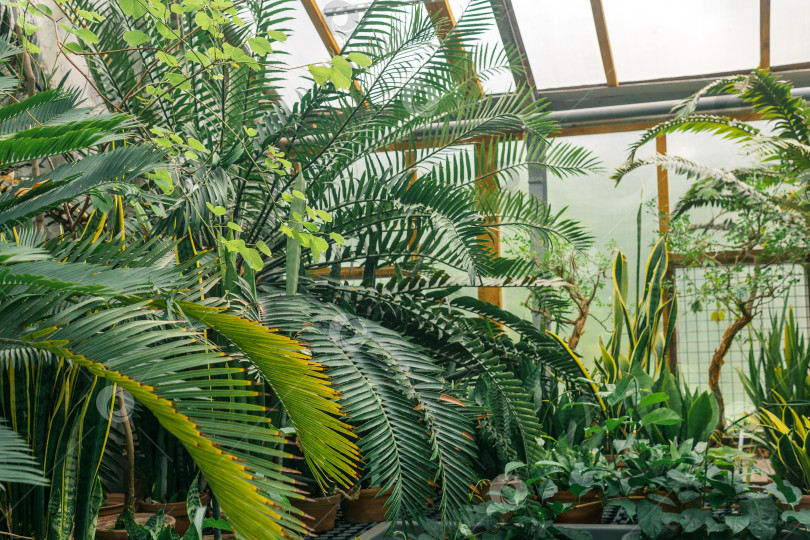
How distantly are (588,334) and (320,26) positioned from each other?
10.6 feet

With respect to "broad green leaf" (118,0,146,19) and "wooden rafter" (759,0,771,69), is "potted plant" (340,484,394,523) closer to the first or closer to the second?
"broad green leaf" (118,0,146,19)

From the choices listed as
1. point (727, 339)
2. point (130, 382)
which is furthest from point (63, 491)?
point (727, 339)

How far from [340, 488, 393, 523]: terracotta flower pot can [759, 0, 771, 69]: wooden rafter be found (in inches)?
168

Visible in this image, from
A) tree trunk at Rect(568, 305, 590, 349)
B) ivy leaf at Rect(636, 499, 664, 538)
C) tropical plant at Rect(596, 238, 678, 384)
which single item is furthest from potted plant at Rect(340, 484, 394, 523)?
tree trunk at Rect(568, 305, 590, 349)

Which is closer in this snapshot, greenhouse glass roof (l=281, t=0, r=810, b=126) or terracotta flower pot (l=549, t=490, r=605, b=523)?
terracotta flower pot (l=549, t=490, r=605, b=523)

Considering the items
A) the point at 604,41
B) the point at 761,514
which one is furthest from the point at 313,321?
the point at 604,41

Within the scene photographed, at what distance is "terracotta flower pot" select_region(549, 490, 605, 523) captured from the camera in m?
1.93

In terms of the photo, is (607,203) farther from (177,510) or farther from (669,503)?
(177,510)

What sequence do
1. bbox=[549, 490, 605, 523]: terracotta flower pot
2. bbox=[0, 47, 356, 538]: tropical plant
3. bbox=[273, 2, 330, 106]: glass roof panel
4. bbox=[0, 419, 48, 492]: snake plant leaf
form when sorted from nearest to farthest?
bbox=[0, 419, 48, 492]: snake plant leaf → bbox=[0, 47, 356, 538]: tropical plant → bbox=[549, 490, 605, 523]: terracotta flower pot → bbox=[273, 2, 330, 106]: glass roof panel

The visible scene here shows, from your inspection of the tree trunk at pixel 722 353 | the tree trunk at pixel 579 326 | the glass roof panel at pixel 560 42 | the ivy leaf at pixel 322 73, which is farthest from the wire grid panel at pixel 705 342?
the ivy leaf at pixel 322 73

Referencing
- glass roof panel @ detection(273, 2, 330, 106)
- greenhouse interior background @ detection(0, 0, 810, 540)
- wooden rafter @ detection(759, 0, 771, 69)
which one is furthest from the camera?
glass roof panel @ detection(273, 2, 330, 106)

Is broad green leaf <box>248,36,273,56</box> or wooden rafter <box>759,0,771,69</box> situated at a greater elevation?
wooden rafter <box>759,0,771,69</box>

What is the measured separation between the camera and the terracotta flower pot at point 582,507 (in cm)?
193

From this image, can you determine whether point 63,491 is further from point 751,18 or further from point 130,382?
point 751,18
